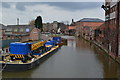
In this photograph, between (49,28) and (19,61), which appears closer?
(19,61)

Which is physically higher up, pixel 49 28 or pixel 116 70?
pixel 49 28

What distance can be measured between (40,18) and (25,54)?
67.3m

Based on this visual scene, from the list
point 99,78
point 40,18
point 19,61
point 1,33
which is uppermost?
point 40,18

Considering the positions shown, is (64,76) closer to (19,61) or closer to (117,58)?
(19,61)

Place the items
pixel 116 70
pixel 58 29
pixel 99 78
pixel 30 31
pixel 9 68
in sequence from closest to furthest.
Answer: pixel 99 78 < pixel 9 68 < pixel 116 70 < pixel 30 31 < pixel 58 29

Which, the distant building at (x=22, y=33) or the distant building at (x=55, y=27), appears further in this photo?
the distant building at (x=55, y=27)

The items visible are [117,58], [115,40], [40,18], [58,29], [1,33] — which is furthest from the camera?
[58,29]

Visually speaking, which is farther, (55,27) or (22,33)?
(55,27)

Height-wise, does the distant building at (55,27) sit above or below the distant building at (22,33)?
above

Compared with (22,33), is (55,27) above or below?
above

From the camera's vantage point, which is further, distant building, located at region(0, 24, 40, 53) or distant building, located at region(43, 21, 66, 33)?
distant building, located at region(43, 21, 66, 33)

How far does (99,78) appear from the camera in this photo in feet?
46.7

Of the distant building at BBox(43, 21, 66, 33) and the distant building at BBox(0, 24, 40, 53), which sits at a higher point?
the distant building at BBox(43, 21, 66, 33)

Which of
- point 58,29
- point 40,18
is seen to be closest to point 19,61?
point 40,18
